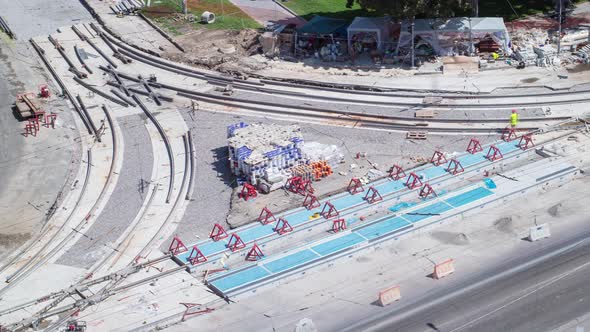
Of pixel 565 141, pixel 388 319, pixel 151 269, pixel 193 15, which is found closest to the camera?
pixel 388 319

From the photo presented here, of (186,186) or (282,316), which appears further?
(186,186)

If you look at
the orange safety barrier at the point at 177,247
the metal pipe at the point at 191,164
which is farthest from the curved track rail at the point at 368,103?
the orange safety barrier at the point at 177,247

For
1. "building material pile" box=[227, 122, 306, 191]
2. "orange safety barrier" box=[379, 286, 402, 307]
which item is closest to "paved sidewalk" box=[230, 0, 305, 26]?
"building material pile" box=[227, 122, 306, 191]

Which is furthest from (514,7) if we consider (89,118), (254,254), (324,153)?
(254,254)

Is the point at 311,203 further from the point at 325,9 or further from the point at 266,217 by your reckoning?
the point at 325,9

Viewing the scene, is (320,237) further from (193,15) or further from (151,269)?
(193,15)

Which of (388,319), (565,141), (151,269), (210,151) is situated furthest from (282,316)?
(565,141)
